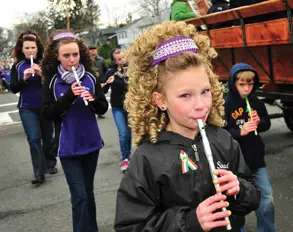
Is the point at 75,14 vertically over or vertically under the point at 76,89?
over

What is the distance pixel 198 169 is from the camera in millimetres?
1799

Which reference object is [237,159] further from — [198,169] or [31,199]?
[31,199]

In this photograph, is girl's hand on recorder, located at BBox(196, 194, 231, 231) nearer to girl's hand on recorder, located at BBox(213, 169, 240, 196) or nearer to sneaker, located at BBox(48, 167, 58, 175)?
girl's hand on recorder, located at BBox(213, 169, 240, 196)

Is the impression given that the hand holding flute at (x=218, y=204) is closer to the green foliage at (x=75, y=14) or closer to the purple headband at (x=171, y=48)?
the purple headband at (x=171, y=48)

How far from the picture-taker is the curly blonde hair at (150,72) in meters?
1.81

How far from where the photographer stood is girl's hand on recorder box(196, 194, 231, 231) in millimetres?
1511

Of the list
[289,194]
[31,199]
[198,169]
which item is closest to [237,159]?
[198,169]

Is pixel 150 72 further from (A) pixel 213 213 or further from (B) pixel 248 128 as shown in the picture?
(B) pixel 248 128

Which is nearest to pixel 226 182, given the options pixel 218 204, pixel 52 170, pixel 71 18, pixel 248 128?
pixel 218 204

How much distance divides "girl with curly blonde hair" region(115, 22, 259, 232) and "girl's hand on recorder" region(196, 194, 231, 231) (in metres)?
0.03

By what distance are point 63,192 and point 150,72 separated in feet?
11.8

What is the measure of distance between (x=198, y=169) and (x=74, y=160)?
71.2 inches

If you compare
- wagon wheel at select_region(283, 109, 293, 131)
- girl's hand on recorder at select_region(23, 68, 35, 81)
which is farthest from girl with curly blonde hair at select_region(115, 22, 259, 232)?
wagon wheel at select_region(283, 109, 293, 131)

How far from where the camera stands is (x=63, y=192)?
5.08 metres
